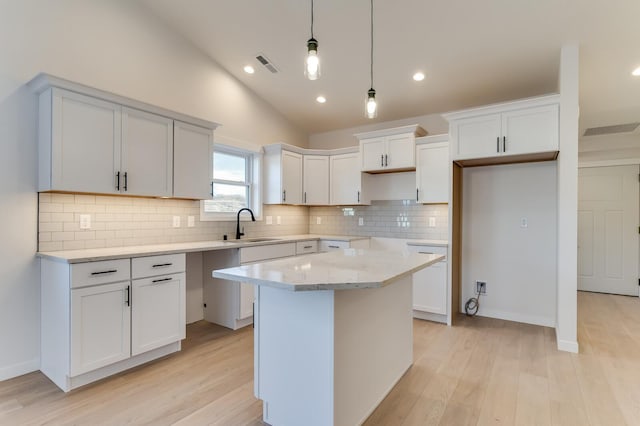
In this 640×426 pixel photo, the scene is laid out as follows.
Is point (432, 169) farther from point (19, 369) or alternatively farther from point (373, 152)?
point (19, 369)

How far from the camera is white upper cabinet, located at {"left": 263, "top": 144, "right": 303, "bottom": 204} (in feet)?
14.8

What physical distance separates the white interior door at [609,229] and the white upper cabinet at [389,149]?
3367mm

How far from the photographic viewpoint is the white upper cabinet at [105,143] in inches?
96.6

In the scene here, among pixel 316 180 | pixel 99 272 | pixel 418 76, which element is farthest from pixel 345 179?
pixel 99 272

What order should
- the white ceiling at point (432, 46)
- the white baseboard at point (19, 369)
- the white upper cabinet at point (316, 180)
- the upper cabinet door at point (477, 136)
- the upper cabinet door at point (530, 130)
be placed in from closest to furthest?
the white baseboard at point (19, 369), the white ceiling at point (432, 46), the upper cabinet door at point (530, 130), the upper cabinet door at point (477, 136), the white upper cabinet at point (316, 180)

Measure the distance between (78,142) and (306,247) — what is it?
8.99ft

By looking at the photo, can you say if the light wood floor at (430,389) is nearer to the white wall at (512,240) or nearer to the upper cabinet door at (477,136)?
the white wall at (512,240)

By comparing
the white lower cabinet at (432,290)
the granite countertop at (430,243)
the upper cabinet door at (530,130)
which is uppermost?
the upper cabinet door at (530,130)

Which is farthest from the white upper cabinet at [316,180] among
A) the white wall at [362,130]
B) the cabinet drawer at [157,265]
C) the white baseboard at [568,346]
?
the white baseboard at [568,346]

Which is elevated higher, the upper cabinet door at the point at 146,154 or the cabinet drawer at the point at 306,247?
the upper cabinet door at the point at 146,154

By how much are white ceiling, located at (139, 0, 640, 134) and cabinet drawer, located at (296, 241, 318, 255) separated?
199 cm

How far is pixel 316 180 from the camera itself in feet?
16.1

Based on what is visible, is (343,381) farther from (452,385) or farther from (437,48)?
(437,48)

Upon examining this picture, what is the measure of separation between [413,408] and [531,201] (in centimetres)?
288
